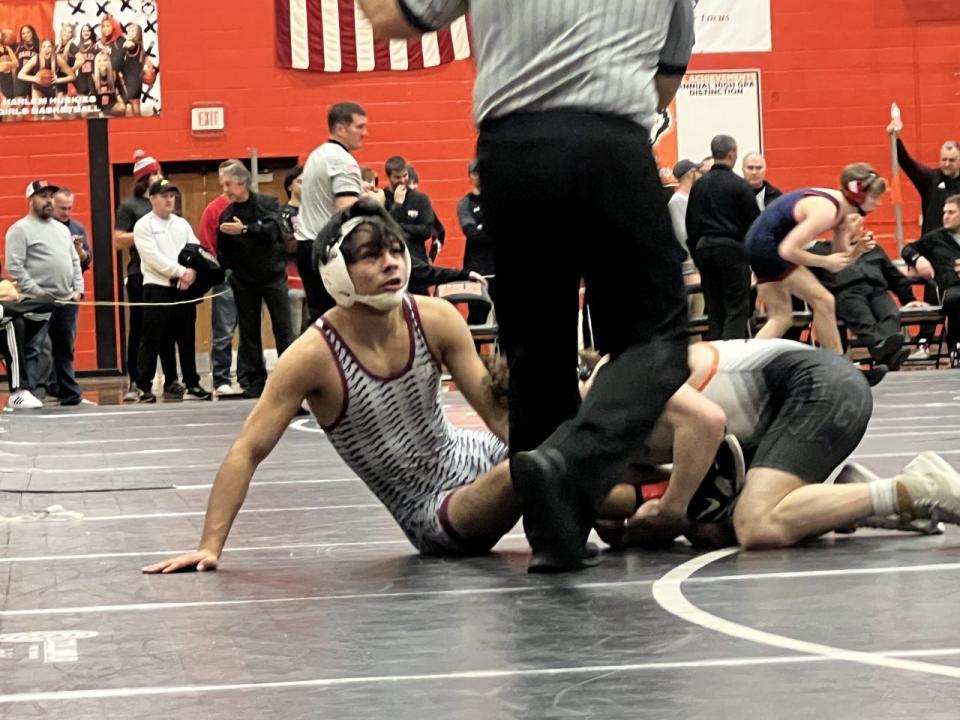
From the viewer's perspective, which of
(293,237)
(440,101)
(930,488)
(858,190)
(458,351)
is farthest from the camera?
(440,101)

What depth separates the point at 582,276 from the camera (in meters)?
3.69

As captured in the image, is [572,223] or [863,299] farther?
[863,299]

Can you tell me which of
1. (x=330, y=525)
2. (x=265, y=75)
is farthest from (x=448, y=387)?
(x=330, y=525)

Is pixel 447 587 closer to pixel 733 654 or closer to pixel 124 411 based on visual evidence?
pixel 733 654

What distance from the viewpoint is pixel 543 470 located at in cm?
342

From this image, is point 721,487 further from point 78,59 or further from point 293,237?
point 78,59

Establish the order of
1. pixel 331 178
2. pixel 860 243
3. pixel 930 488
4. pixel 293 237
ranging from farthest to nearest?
pixel 293 237
pixel 860 243
pixel 331 178
pixel 930 488

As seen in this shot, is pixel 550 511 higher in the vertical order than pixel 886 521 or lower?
higher

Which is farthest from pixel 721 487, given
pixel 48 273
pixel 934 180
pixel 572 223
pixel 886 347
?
pixel 934 180

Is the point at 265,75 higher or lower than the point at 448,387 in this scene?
higher

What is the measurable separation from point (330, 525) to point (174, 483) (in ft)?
5.24

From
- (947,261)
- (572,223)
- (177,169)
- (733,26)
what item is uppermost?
(733,26)

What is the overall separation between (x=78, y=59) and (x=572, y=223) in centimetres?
1287

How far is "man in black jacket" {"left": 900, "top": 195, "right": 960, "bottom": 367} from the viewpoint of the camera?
43.2ft
